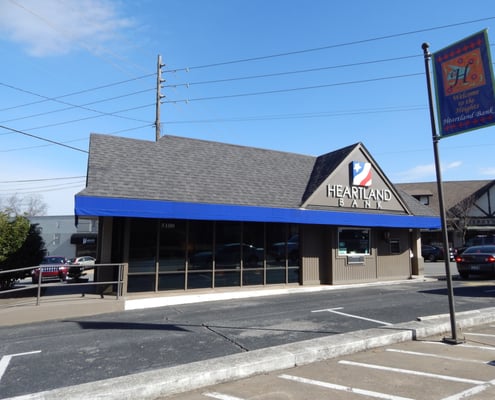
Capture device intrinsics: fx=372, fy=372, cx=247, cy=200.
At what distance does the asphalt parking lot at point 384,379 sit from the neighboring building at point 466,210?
3628 cm

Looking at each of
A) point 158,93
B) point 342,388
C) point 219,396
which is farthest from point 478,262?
point 158,93

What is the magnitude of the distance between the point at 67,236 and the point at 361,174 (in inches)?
1705

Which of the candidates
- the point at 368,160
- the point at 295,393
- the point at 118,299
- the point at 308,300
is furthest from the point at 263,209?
the point at 295,393

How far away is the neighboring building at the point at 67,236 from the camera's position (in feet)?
143

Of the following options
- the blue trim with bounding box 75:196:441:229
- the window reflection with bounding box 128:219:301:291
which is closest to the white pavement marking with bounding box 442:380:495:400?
the blue trim with bounding box 75:196:441:229

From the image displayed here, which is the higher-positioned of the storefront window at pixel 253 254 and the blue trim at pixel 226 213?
the blue trim at pixel 226 213

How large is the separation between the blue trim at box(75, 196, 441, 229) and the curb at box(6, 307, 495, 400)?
20.3 ft

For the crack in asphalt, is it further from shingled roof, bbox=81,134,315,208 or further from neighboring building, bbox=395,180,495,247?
neighboring building, bbox=395,180,495,247

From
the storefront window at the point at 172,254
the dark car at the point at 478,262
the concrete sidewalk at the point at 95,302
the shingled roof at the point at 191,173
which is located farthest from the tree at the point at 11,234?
the dark car at the point at 478,262

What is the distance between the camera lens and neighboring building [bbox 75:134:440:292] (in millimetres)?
11656

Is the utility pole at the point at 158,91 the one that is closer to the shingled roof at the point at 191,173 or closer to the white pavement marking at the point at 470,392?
the shingled roof at the point at 191,173

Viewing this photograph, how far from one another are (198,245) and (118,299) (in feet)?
10.1

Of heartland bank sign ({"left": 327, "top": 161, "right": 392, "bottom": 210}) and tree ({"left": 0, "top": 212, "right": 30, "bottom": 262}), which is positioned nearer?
tree ({"left": 0, "top": 212, "right": 30, "bottom": 262})

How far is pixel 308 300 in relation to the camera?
38.5 feet
